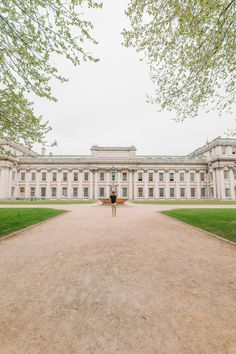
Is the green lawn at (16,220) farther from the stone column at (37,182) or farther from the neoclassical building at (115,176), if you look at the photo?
the stone column at (37,182)

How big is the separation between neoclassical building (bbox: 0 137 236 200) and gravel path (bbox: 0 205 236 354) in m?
43.2

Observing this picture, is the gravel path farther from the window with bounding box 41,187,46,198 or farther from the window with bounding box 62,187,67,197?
the window with bounding box 41,187,46,198

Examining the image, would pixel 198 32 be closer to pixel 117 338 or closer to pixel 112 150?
pixel 117 338

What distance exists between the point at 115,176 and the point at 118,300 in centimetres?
4580

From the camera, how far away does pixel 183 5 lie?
17.6ft

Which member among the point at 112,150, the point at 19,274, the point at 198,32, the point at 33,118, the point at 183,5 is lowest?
the point at 19,274

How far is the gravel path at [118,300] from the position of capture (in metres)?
1.88

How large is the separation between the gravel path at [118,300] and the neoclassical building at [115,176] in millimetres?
43182

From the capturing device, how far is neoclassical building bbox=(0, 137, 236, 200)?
48250 mm

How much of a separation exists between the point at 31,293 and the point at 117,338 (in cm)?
176

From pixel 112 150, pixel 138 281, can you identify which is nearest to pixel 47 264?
pixel 138 281

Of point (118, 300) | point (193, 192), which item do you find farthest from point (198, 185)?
point (118, 300)

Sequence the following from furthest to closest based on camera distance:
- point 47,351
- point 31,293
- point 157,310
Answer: point 31,293 → point 157,310 → point 47,351

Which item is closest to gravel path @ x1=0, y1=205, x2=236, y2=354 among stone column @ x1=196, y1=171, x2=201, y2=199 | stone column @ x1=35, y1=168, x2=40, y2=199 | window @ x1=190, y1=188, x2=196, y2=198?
stone column @ x1=35, y1=168, x2=40, y2=199
